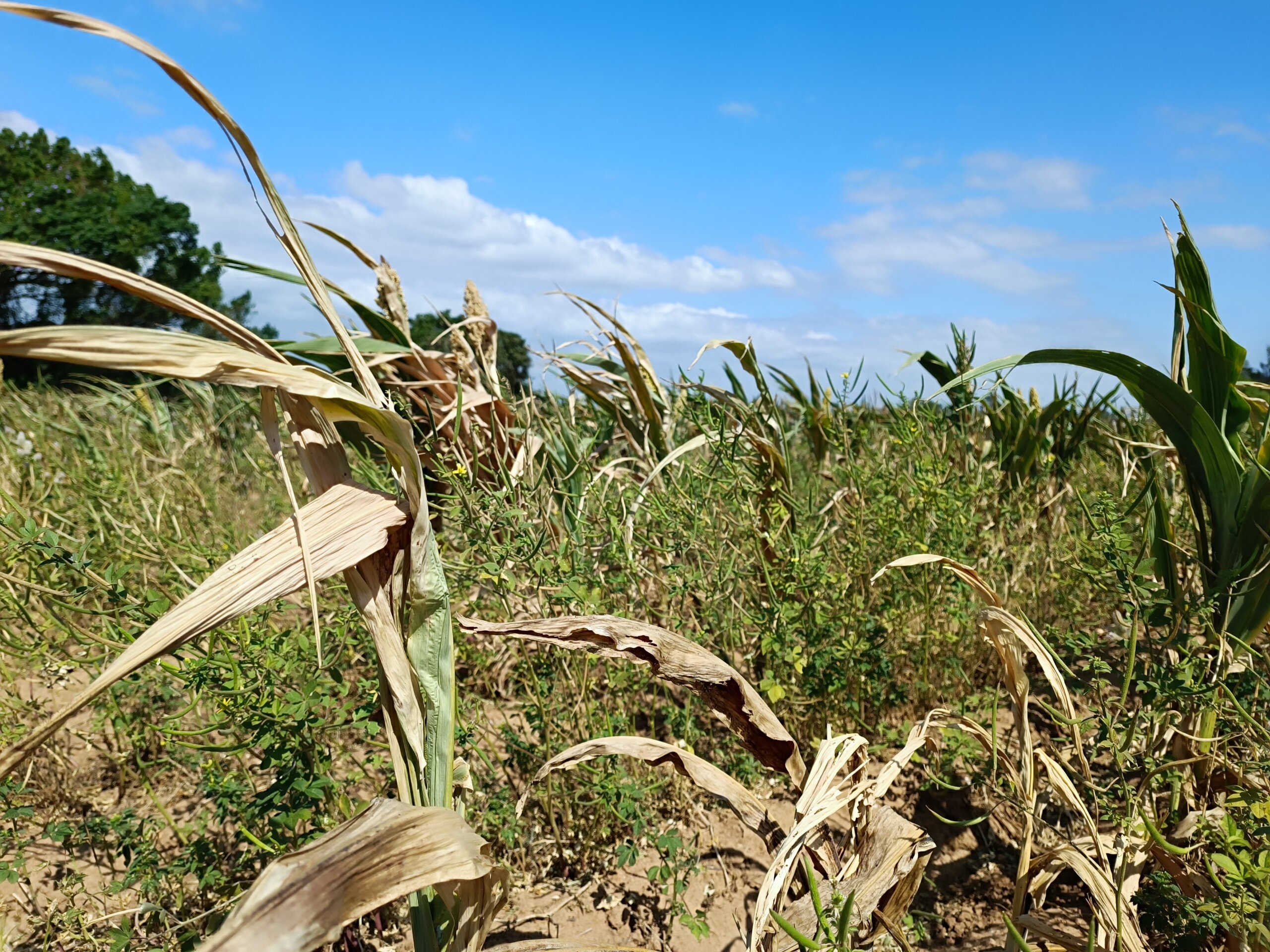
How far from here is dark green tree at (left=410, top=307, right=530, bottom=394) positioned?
259cm

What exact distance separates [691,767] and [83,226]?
73.0ft

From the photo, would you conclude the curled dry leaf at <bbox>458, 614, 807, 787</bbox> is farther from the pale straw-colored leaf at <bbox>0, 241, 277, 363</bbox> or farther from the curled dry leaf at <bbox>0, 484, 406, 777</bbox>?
the pale straw-colored leaf at <bbox>0, 241, 277, 363</bbox>

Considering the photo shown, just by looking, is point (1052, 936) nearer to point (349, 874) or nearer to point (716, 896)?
point (716, 896)

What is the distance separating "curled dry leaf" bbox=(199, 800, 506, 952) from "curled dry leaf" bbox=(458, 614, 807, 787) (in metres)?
0.31

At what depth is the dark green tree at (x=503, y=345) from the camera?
8.48 ft

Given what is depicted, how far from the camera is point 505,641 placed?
1999 millimetres

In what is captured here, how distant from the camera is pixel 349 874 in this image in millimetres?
798

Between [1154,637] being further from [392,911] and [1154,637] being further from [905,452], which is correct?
[392,911]

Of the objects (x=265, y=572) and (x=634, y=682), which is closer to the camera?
(x=265, y=572)

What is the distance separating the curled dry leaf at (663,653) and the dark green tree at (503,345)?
2.89 feet

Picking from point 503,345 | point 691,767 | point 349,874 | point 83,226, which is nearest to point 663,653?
point 691,767

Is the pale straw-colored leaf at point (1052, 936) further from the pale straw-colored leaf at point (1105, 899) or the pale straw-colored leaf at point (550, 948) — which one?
the pale straw-colored leaf at point (550, 948)

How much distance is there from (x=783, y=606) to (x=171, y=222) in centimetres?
2282

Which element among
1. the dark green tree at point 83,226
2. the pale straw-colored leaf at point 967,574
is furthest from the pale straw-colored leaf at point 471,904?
the dark green tree at point 83,226
